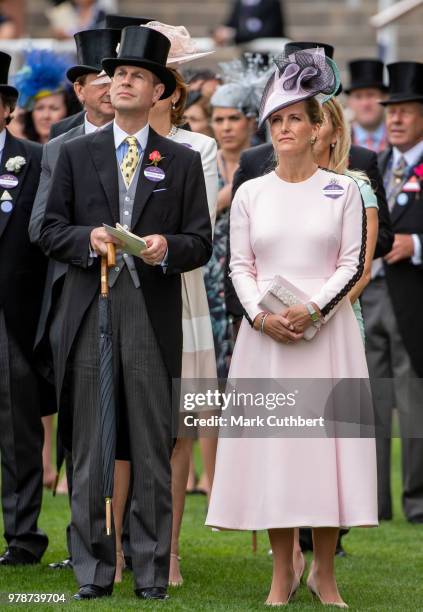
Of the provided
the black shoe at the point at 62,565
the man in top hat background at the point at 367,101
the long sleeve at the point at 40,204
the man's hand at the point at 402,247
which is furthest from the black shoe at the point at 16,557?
the man in top hat background at the point at 367,101

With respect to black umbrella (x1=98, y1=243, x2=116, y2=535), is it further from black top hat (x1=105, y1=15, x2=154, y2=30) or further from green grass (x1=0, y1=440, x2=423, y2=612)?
black top hat (x1=105, y1=15, x2=154, y2=30)

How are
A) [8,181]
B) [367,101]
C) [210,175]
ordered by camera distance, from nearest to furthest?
[210,175] → [8,181] → [367,101]

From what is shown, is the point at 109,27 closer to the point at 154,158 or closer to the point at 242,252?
the point at 154,158

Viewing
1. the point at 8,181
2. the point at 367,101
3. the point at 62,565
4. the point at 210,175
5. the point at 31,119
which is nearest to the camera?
the point at 210,175

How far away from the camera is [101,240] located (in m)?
7.26

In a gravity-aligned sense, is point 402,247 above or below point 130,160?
below


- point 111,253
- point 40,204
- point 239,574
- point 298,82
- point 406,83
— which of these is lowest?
point 239,574

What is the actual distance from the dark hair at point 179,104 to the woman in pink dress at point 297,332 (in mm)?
657

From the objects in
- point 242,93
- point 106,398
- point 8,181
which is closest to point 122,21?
point 8,181

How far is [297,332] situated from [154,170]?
0.98 metres

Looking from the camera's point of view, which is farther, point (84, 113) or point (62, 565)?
point (84, 113)

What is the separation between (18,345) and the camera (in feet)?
27.9

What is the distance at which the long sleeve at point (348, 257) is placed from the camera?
7.42 meters

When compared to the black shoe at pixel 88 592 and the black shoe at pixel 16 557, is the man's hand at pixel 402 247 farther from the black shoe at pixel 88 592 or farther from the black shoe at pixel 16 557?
the black shoe at pixel 88 592
